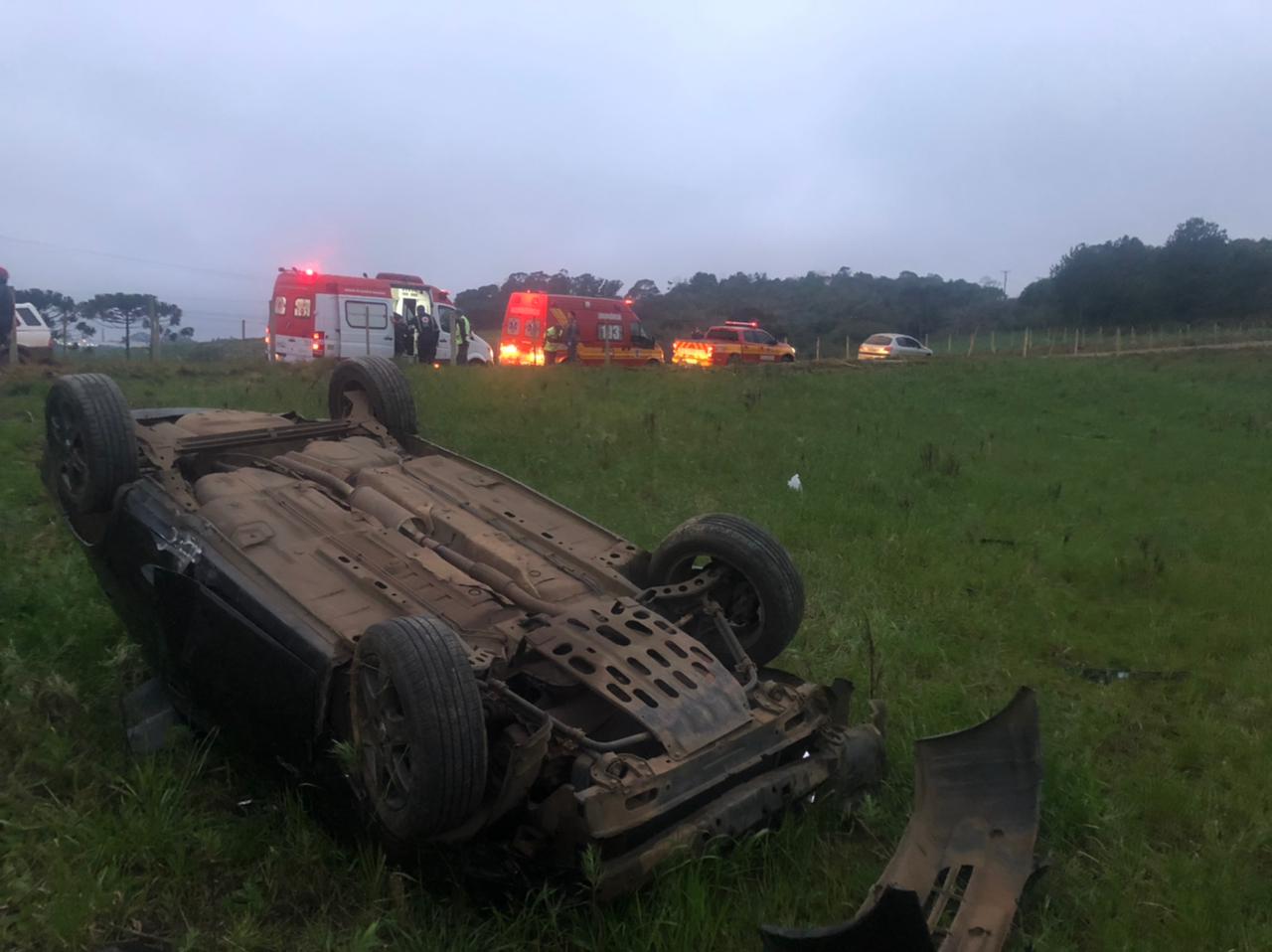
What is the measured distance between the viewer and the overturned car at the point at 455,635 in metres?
3.17

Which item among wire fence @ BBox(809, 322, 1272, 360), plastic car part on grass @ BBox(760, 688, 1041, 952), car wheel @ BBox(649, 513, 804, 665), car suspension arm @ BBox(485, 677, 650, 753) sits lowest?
plastic car part on grass @ BBox(760, 688, 1041, 952)

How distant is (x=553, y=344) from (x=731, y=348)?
540 cm

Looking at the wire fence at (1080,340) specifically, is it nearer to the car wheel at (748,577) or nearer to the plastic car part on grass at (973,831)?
the car wheel at (748,577)

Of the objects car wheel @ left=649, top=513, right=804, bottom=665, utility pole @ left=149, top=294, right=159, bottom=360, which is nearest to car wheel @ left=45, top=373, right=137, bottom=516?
car wheel @ left=649, top=513, right=804, bottom=665

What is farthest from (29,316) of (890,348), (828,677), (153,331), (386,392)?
(890,348)

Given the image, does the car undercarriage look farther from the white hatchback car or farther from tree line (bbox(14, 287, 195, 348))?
the white hatchback car

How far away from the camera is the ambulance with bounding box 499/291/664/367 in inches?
899

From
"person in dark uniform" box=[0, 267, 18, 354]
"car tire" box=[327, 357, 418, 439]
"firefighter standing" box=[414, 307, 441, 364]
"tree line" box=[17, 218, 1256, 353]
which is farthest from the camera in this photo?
"tree line" box=[17, 218, 1256, 353]

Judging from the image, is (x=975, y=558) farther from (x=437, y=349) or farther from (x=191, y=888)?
(x=437, y=349)

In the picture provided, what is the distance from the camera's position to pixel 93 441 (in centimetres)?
462

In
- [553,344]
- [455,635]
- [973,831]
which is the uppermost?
[553,344]

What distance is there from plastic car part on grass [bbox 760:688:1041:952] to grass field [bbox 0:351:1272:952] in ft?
0.51

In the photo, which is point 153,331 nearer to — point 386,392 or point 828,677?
point 386,392

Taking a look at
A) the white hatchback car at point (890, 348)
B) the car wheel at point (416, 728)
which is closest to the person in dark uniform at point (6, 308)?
the car wheel at point (416, 728)
